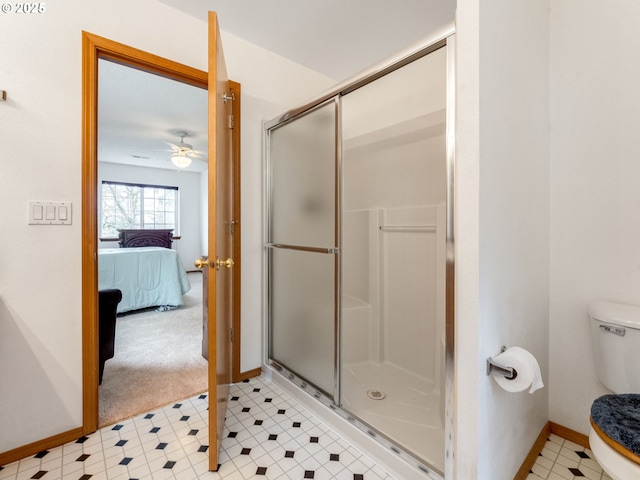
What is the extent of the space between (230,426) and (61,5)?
2.37 m

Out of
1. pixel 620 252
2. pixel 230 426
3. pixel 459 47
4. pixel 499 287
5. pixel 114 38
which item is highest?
pixel 114 38

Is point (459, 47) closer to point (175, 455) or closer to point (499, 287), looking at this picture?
point (499, 287)

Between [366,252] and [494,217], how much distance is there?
1440 millimetres

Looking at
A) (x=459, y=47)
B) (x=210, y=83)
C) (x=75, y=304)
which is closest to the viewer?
(x=459, y=47)

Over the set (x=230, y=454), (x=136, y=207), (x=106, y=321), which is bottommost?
(x=230, y=454)

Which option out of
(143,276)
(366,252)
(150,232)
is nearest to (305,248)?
(366,252)

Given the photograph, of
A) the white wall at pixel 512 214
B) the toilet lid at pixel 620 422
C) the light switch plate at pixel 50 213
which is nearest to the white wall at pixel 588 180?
the white wall at pixel 512 214

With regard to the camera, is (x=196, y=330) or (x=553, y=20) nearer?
(x=553, y=20)

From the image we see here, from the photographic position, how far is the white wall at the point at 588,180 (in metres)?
1.35

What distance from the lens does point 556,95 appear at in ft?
5.02

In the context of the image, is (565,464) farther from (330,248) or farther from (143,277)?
(143,277)

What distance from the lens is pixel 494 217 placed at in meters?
1.07

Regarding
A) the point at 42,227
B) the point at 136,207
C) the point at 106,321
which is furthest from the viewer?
the point at 136,207

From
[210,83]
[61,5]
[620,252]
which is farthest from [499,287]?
[61,5]
